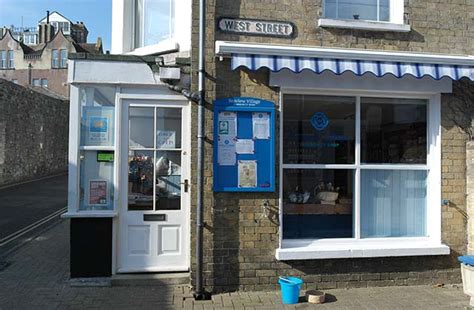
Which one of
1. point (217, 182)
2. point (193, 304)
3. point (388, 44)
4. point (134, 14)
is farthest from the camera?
point (134, 14)

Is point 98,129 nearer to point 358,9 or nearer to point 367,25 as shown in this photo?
point 367,25

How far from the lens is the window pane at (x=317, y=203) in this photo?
20.3 ft

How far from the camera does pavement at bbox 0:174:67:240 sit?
11.1m

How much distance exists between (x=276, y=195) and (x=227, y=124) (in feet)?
3.66

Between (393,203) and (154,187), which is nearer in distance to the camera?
(154,187)

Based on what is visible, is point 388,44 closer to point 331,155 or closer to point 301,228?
point 331,155

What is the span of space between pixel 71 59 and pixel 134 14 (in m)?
1.30

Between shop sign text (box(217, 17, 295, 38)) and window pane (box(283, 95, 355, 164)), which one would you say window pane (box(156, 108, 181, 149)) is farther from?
window pane (box(283, 95, 355, 164))

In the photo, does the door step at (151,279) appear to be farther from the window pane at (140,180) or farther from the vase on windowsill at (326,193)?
the vase on windowsill at (326,193)

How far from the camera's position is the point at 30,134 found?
70.7ft

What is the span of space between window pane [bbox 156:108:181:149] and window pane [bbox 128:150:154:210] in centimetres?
22

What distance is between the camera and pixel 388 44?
6180 mm

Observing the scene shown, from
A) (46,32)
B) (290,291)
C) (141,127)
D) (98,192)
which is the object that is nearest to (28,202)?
(98,192)

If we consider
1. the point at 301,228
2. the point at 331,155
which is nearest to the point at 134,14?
the point at 331,155
